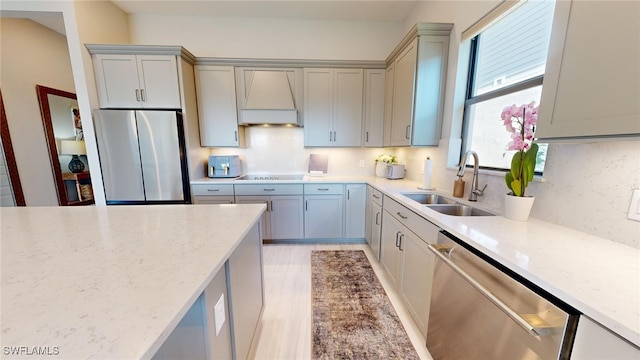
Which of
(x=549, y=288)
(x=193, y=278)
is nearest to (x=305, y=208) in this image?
(x=193, y=278)

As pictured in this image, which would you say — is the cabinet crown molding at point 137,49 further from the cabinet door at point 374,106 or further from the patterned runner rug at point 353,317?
the patterned runner rug at point 353,317

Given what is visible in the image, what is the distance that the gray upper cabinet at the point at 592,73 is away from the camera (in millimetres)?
726

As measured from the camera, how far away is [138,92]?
2.61 metres

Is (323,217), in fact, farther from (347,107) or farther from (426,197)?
(347,107)

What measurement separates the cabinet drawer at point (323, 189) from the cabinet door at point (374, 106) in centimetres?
78

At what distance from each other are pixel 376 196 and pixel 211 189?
210cm

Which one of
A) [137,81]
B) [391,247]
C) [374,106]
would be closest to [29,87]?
[137,81]

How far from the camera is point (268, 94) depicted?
2.89 m

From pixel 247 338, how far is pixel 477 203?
1.85 meters

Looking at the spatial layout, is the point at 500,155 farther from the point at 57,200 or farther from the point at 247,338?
the point at 57,200

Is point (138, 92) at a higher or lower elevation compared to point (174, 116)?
higher

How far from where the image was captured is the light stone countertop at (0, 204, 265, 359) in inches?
18.5

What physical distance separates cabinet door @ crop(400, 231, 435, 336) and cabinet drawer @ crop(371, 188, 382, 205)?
67 centimetres

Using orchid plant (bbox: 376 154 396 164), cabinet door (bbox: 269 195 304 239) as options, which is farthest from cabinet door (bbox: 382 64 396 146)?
cabinet door (bbox: 269 195 304 239)
